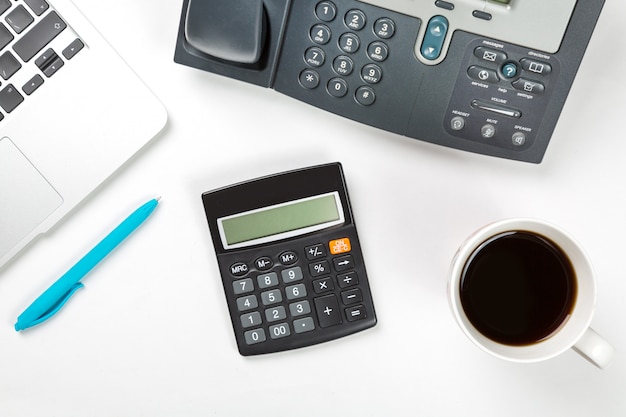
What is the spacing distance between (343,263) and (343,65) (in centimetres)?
17

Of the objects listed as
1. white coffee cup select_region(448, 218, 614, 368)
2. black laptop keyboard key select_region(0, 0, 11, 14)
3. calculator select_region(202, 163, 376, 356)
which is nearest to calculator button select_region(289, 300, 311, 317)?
calculator select_region(202, 163, 376, 356)

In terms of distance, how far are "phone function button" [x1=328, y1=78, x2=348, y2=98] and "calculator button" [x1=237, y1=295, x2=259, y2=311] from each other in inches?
7.5

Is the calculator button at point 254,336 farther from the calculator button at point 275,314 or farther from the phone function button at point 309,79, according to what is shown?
the phone function button at point 309,79

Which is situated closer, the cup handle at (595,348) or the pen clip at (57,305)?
the cup handle at (595,348)

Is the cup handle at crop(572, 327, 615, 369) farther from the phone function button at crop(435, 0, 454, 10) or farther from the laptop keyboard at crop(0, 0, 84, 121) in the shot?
the laptop keyboard at crop(0, 0, 84, 121)

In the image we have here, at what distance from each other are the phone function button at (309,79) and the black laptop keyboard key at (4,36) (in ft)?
0.80

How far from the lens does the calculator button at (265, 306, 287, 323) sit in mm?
573

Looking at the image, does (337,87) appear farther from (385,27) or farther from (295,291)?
(295,291)

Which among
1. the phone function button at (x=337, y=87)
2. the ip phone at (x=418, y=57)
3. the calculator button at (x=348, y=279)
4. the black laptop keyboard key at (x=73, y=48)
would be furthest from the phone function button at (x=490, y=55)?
the black laptop keyboard key at (x=73, y=48)

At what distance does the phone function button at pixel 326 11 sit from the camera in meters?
0.51

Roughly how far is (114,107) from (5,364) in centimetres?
26

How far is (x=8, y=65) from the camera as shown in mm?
537

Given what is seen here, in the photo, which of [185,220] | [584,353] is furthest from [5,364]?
[584,353]

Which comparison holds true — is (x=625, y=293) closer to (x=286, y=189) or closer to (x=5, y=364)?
(x=286, y=189)
